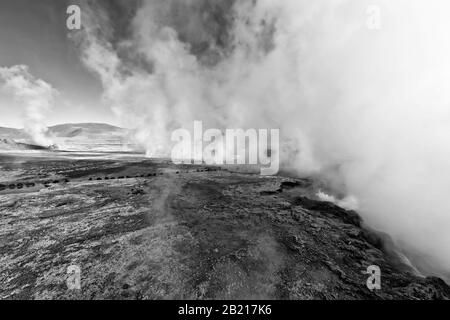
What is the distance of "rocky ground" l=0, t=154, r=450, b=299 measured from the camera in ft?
21.2

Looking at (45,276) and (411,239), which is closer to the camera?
(45,276)

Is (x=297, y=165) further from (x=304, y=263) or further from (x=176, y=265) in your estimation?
(x=176, y=265)

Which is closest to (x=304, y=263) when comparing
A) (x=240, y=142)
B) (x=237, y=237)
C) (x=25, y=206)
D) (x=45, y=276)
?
(x=237, y=237)

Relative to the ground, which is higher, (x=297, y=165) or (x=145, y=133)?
(x=145, y=133)

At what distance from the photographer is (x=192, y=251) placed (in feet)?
28.3

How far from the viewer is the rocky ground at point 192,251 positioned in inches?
254

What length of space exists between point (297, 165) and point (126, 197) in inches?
1272

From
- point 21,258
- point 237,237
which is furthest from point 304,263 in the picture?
point 21,258

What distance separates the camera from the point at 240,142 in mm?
56750
